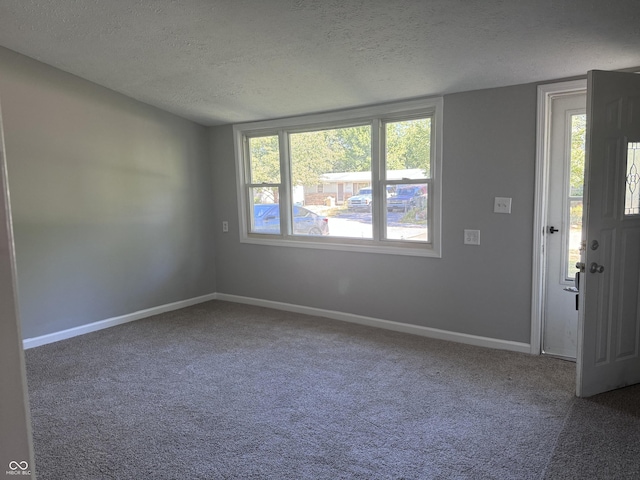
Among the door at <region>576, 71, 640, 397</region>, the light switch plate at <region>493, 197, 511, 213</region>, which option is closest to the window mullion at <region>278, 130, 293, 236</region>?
the light switch plate at <region>493, 197, 511, 213</region>

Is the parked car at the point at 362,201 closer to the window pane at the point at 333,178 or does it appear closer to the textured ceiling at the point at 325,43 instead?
the window pane at the point at 333,178

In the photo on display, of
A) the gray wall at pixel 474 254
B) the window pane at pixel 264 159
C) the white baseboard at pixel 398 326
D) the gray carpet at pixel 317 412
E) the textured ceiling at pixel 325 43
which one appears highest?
the textured ceiling at pixel 325 43

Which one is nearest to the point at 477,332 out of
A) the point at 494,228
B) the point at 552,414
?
the point at 494,228

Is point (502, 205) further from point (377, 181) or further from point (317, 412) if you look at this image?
point (317, 412)

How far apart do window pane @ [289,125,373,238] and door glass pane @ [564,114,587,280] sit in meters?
1.70

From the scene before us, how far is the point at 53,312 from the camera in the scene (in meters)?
3.95

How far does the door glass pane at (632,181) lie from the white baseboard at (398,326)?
1301mm

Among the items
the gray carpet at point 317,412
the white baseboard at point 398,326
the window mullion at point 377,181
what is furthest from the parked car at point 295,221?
the gray carpet at point 317,412

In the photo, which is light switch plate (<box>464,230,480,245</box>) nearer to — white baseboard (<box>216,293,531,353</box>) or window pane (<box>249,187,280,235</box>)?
white baseboard (<box>216,293,531,353</box>)

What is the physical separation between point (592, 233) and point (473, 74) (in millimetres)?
1399

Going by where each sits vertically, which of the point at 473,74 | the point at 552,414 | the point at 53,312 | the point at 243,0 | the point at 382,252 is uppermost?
the point at 243,0

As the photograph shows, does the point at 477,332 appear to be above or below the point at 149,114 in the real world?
below

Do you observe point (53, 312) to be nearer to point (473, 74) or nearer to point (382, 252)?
point (382, 252)

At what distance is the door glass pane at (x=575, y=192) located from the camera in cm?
329
